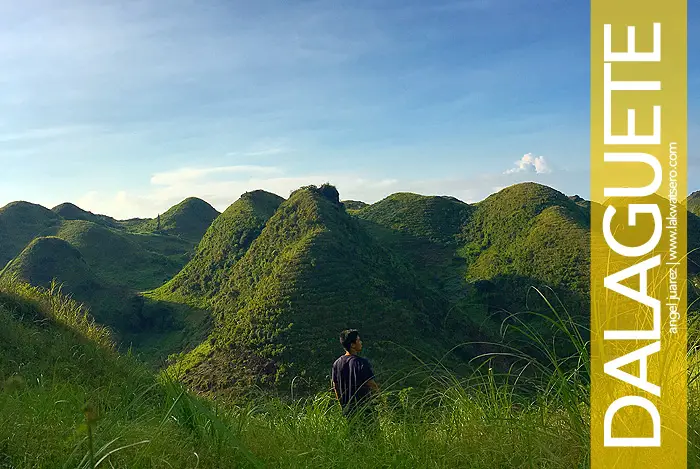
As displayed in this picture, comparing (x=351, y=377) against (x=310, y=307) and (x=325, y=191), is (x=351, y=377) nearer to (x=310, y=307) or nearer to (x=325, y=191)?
(x=310, y=307)

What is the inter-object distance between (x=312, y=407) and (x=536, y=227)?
1940 inches

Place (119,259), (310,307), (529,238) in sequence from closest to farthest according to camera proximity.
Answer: (310,307), (529,238), (119,259)

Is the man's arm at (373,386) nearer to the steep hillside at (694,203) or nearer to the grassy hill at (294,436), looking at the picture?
the grassy hill at (294,436)

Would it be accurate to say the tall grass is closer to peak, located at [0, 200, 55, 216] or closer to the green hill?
the green hill

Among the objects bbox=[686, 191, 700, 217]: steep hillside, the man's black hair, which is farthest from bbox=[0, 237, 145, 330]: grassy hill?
bbox=[686, 191, 700, 217]: steep hillside

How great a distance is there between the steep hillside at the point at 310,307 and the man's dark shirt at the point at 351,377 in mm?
19219

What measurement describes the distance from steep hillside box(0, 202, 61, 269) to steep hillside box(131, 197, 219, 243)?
676 inches

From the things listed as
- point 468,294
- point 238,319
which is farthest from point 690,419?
point 468,294

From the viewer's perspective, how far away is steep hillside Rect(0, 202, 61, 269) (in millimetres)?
71312

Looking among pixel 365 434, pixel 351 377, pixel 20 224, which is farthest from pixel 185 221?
pixel 365 434

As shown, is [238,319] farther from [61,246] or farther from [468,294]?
[61,246]

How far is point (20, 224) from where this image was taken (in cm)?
7769

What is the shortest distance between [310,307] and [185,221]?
75869 mm

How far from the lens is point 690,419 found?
108 inches
